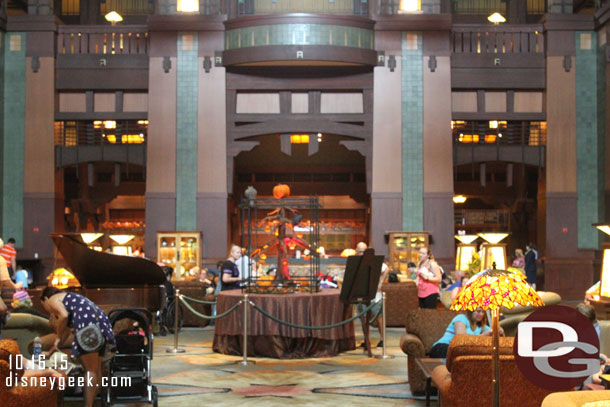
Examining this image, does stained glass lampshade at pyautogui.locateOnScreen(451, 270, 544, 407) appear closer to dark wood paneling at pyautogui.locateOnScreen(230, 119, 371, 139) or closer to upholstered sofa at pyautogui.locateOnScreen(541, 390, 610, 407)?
upholstered sofa at pyautogui.locateOnScreen(541, 390, 610, 407)

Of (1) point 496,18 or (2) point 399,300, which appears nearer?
(2) point 399,300

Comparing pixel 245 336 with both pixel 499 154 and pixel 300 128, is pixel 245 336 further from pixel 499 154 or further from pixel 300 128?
pixel 499 154

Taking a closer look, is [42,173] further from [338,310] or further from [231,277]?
[338,310]

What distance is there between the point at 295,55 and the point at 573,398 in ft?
55.0

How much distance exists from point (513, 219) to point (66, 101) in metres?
12.3

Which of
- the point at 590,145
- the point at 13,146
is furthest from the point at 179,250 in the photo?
the point at 590,145

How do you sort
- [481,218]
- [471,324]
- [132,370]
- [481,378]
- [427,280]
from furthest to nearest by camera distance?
[481,218] → [427,280] → [471,324] → [132,370] → [481,378]

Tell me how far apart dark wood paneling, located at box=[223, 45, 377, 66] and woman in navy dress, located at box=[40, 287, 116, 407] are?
1347cm

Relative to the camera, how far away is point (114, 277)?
1160 cm

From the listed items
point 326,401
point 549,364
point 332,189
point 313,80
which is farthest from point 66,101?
point 549,364

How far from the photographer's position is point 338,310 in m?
11.5

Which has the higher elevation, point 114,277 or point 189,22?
point 189,22

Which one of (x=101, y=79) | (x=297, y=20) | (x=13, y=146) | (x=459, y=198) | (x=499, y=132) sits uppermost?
(x=297, y=20)

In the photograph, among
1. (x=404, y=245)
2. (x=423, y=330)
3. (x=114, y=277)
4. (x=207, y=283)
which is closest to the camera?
(x=423, y=330)
